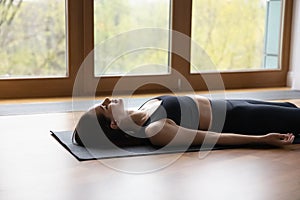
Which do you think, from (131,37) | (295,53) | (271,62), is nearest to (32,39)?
(131,37)

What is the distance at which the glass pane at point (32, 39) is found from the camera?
157 inches

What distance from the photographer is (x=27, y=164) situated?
2385mm

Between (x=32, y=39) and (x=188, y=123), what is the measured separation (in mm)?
1918

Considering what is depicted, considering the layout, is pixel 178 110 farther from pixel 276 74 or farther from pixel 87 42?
pixel 276 74

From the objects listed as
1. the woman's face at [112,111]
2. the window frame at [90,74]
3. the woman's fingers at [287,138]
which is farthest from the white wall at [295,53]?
the woman's face at [112,111]

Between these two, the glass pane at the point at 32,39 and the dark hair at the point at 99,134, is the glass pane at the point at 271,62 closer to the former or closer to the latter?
the glass pane at the point at 32,39

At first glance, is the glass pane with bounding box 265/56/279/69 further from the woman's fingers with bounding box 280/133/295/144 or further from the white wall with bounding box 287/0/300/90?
the woman's fingers with bounding box 280/133/295/144

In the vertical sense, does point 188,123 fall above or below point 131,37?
below

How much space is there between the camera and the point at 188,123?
268cm

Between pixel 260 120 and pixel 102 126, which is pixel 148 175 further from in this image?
pixel 260 120

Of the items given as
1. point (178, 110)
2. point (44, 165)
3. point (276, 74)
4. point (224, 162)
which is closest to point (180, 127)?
point (178, 110)

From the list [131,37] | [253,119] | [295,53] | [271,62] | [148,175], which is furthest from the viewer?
[271,62]

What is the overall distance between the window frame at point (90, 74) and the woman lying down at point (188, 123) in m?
1.52

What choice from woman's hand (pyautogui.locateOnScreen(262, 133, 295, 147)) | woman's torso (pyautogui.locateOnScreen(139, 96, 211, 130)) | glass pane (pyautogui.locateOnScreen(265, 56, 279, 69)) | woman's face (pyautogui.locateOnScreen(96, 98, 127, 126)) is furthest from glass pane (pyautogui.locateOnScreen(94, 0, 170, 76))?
woman's hand (pyautogui.locateOnScreen(262, 133, 295, 147))
